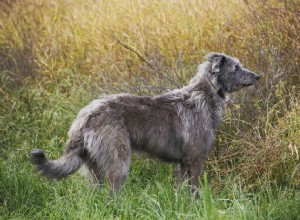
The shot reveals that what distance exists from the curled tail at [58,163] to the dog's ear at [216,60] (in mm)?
1705

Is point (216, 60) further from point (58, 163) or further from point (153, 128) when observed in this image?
point (58, 163)

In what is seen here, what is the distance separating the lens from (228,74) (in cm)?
666

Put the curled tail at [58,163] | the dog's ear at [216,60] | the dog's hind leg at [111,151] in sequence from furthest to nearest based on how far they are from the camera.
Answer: the dog's ear at [216,60] < the dog's hind leg at [111,151] < the curled tail at [58,163]

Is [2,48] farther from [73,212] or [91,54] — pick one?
[73,212]

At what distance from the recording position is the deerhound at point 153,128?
5.73m

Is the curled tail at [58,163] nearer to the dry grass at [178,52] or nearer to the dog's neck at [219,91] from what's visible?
the dry grass at [178,52]

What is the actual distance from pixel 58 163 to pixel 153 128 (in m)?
1.06

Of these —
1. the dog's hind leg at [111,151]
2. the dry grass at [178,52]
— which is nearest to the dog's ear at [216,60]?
the dry grass at [178,52]

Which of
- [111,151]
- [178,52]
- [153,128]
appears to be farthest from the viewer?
[178,52]

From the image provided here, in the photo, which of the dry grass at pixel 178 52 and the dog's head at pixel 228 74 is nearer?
the dry grass at pixel 178 52

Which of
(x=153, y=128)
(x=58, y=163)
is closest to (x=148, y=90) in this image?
(x=153, y=128)

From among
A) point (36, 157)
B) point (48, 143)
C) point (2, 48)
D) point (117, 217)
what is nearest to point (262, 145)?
point (117, 217)

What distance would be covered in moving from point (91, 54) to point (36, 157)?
12.1 ft

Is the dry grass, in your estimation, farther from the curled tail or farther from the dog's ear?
the curled tail
